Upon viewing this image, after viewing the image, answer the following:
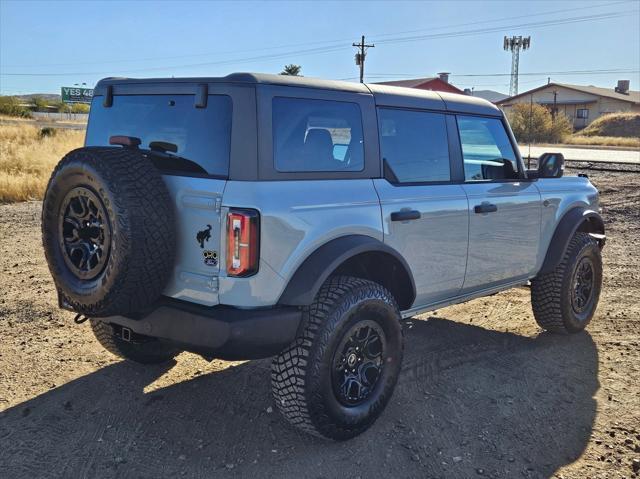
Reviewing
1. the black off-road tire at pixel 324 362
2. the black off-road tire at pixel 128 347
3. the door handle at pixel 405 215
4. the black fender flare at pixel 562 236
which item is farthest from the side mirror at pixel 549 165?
the black off-road tire at pixel 128 347

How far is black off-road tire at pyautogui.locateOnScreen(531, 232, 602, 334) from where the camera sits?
16.8 feet

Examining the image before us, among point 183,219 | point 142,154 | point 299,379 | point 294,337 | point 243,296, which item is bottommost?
point 299,379

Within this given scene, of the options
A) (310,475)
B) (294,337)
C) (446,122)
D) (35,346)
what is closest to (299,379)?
(294,337)

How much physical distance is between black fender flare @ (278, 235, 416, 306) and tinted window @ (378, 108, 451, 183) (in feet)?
2.23

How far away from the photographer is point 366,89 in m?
3.71

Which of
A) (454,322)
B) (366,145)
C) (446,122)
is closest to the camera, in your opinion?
(366,145)

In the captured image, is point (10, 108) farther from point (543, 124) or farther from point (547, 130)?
point (547, 130)

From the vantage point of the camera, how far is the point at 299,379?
3.14 metres

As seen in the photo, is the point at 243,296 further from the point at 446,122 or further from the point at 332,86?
the point at 446,122

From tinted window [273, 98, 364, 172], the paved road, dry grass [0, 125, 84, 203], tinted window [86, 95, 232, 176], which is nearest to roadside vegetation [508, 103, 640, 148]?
the paved road

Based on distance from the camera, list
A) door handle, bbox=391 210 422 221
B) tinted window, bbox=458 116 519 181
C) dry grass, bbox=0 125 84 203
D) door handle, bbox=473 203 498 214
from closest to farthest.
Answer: door handle, bbox=391 210 422 221
door handle, bbox=473 203 498 214
tinted window, bbox=458 116 519 181
dry grass, bbox=0 125 84 203

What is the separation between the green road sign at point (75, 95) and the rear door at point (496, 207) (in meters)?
87.0

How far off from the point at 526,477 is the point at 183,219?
7.07 feet

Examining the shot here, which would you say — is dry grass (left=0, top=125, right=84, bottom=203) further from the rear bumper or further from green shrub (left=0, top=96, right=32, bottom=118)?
green shrub (left=0, top=96, right=32, bottom=118)
